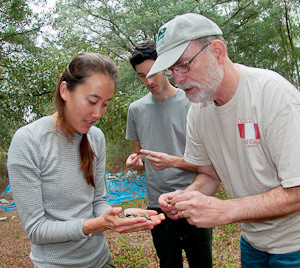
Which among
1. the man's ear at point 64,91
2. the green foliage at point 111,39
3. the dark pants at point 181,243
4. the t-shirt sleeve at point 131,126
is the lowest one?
the dark pants at point 181,243

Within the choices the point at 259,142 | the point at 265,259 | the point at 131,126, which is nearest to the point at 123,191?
the point at 131,126

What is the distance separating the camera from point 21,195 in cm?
153

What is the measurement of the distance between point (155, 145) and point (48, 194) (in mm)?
1260

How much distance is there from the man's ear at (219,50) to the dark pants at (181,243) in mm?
1508

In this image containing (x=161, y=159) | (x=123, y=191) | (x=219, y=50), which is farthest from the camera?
(x=123, y=191)

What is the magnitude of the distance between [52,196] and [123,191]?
5991mm

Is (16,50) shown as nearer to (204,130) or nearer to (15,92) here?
(15,92)

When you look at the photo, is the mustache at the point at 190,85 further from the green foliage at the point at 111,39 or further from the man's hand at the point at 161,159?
the green foliage at the point at 111,39

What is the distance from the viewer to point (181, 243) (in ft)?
8.78

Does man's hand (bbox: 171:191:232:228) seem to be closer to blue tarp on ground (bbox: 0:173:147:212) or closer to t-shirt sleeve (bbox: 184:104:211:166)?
t-shirt sleeve (bbox: 184:104:211:166)

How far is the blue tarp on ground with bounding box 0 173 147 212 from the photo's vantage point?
22.5ft

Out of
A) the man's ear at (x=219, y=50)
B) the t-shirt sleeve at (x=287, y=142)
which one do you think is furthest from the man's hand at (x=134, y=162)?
the t-shirt sleeve at (x=287, y=142)

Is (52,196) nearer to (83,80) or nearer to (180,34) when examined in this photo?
(83,80)

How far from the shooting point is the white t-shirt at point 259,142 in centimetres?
140
